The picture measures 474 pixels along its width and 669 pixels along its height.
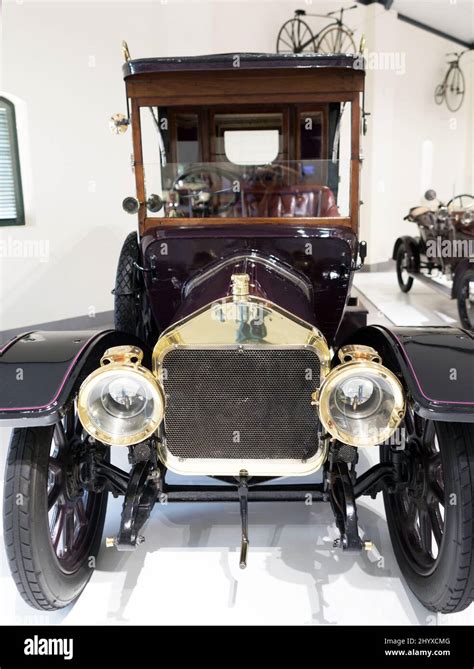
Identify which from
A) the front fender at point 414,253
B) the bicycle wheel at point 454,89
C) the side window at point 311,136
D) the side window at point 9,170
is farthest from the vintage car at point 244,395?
the bicycle wheel at point 454,89

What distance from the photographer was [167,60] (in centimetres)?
234

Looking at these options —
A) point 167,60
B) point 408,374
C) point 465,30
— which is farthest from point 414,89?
point 408,374

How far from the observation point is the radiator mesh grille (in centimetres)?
182

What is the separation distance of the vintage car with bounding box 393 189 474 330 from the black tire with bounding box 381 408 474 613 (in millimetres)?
3628

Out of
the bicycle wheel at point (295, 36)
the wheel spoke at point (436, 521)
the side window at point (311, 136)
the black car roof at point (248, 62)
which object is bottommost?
the wheel spoke at point (436, 521)

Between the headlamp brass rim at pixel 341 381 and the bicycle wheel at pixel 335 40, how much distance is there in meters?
7.16

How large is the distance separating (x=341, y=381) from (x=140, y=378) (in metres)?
0.59

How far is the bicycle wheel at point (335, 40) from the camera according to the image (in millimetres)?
7652

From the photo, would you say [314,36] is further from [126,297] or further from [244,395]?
[244,395]

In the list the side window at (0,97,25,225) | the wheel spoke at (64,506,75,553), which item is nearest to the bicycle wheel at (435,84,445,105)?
the side window at (0,97,25,225)

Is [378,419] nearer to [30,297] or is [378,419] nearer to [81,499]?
[81,499]

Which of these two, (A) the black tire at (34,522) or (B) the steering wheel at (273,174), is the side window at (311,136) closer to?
(B) the steering wheel at (273,174)

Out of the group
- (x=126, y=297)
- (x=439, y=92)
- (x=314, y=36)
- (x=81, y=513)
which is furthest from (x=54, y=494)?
(x=439, y=92)

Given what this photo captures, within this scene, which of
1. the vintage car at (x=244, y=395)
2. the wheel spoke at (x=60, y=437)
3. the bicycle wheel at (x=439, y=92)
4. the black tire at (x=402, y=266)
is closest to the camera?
the vintage car at (x=244, y=395)
